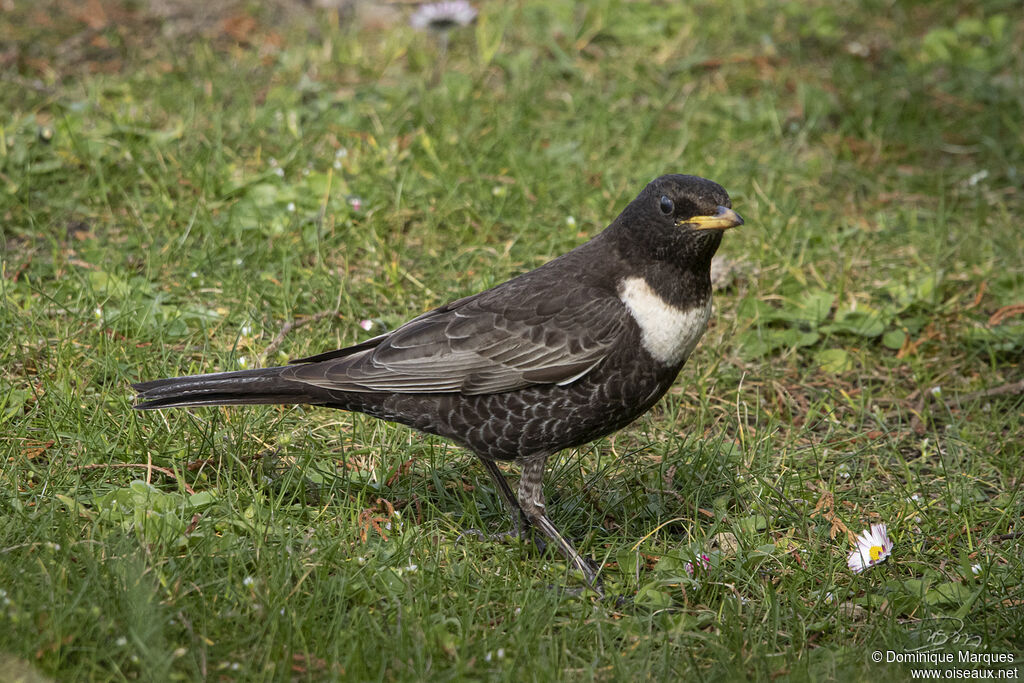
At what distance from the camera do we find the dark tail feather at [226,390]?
3.94 m

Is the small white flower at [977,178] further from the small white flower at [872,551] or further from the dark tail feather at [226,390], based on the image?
the dark tail feather at [226,390]

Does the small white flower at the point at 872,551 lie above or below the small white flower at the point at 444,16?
below

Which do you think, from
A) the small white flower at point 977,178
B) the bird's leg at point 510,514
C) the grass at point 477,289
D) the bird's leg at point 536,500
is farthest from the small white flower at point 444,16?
the bird's leg at point 536,500

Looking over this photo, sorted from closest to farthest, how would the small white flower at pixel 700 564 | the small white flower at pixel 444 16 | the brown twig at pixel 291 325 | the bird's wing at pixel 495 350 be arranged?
1. the small white flower at pixel 700 564
2. the bird's wing at pixel 495 350
3. the brown twig at pixel 291 325
4. the small white flower at pixel 444 16

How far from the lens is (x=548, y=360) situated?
3.92 metres

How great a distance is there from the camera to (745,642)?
343 centimetres

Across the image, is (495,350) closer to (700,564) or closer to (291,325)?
(700,564)

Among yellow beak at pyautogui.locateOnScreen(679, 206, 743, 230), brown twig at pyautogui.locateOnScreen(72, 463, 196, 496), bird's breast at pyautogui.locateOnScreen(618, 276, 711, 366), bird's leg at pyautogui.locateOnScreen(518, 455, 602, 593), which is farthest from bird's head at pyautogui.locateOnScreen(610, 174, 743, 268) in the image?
brown twig at pyautogui.locateOnScreen(72, 463, 196, 496)

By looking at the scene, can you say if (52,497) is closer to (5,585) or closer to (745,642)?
(5,585)

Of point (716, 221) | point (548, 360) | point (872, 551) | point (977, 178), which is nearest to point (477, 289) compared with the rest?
point (548, 360)

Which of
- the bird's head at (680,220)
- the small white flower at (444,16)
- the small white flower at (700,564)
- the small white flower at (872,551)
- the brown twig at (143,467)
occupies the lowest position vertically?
the small white flower at (872,551)

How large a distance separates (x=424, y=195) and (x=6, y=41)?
3.39 metres

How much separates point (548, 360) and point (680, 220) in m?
0.69

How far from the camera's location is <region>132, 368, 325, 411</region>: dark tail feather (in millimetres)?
3941
